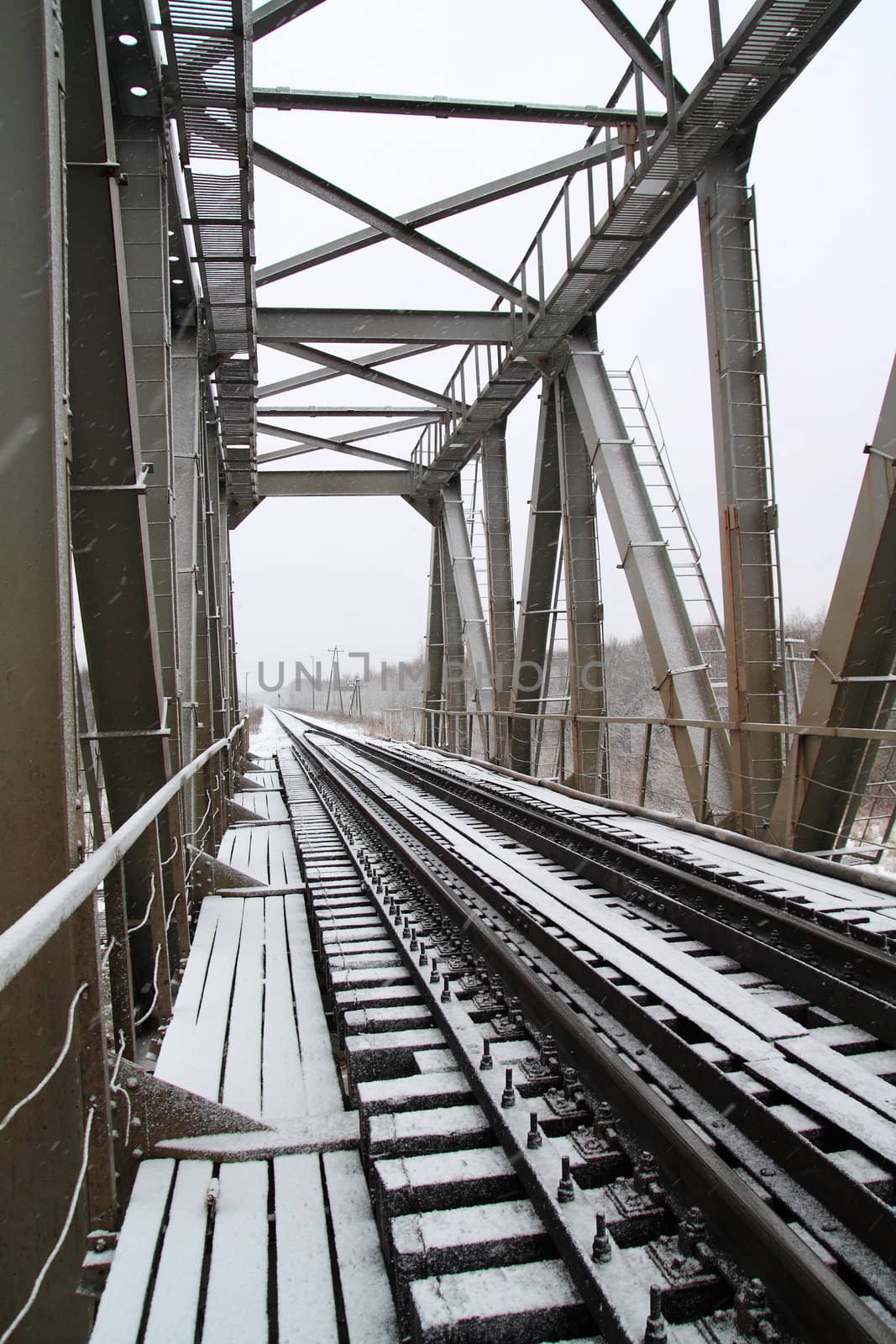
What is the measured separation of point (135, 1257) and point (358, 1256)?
632 millimetres

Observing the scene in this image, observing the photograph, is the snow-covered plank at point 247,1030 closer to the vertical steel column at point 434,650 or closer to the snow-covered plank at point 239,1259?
the snow-covered plank at point 239,1259

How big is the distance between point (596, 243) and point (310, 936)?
8.27 metres

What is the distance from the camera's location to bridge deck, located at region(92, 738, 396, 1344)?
7.57 ft

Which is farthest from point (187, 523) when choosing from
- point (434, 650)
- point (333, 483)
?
point (434, 650)

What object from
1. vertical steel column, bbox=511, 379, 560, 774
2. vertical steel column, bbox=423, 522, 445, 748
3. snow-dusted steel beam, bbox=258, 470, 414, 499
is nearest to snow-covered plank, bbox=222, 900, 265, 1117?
vertical steel column, bbox=511, 379, 560, 774

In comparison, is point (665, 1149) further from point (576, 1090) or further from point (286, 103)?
point (286, 103)

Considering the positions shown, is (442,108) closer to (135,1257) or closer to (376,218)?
(376,218)

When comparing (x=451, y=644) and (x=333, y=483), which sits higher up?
(x=333, y=483)

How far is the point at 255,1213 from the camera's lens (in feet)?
9.06

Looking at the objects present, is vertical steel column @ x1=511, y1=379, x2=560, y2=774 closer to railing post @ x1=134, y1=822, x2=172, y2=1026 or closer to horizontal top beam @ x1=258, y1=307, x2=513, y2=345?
horizontal top beam @ x1=258, y1=307, x2=513, y2=345

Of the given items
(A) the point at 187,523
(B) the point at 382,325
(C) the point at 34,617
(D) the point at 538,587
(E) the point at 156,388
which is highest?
(B) the point at 382,325

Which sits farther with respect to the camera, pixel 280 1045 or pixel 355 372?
pixel 355 372

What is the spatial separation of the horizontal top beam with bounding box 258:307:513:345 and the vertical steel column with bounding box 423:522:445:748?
9.27 metres

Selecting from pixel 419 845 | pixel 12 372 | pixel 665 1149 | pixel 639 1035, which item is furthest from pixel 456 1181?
pixel 419 845
